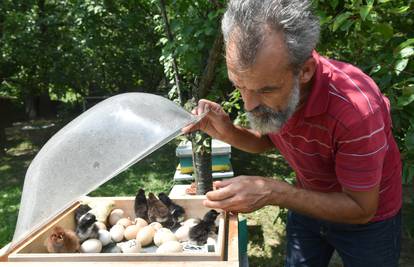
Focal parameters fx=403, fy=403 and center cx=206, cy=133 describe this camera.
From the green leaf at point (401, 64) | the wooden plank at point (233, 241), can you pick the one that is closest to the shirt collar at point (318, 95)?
the wooden plank at point (233, 241)

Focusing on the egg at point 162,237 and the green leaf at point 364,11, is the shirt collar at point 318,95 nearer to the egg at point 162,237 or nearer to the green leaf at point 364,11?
the green leaf at point 364,11

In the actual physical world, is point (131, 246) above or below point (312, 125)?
below

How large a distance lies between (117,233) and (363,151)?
101cm

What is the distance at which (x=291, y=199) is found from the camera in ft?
4.50

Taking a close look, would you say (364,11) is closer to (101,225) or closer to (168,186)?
(101,225)

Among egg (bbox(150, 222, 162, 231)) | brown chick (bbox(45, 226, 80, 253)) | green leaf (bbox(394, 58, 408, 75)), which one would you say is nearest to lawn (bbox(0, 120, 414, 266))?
green leaf (bbox(394, 58, 408, 75))

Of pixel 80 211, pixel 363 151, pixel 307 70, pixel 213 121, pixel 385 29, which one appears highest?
pixel 385 29

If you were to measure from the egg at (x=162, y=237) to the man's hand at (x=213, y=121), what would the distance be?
439mm

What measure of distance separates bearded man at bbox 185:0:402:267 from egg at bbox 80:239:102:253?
0.47 meters

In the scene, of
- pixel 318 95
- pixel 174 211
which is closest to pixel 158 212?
pixel 174 211

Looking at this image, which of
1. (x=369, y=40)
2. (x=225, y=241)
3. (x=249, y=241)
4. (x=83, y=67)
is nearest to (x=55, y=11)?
(x=83, y=67)

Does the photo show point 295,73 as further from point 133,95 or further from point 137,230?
point 137,230

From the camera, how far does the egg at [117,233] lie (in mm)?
1658

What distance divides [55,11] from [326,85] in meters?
8.24
